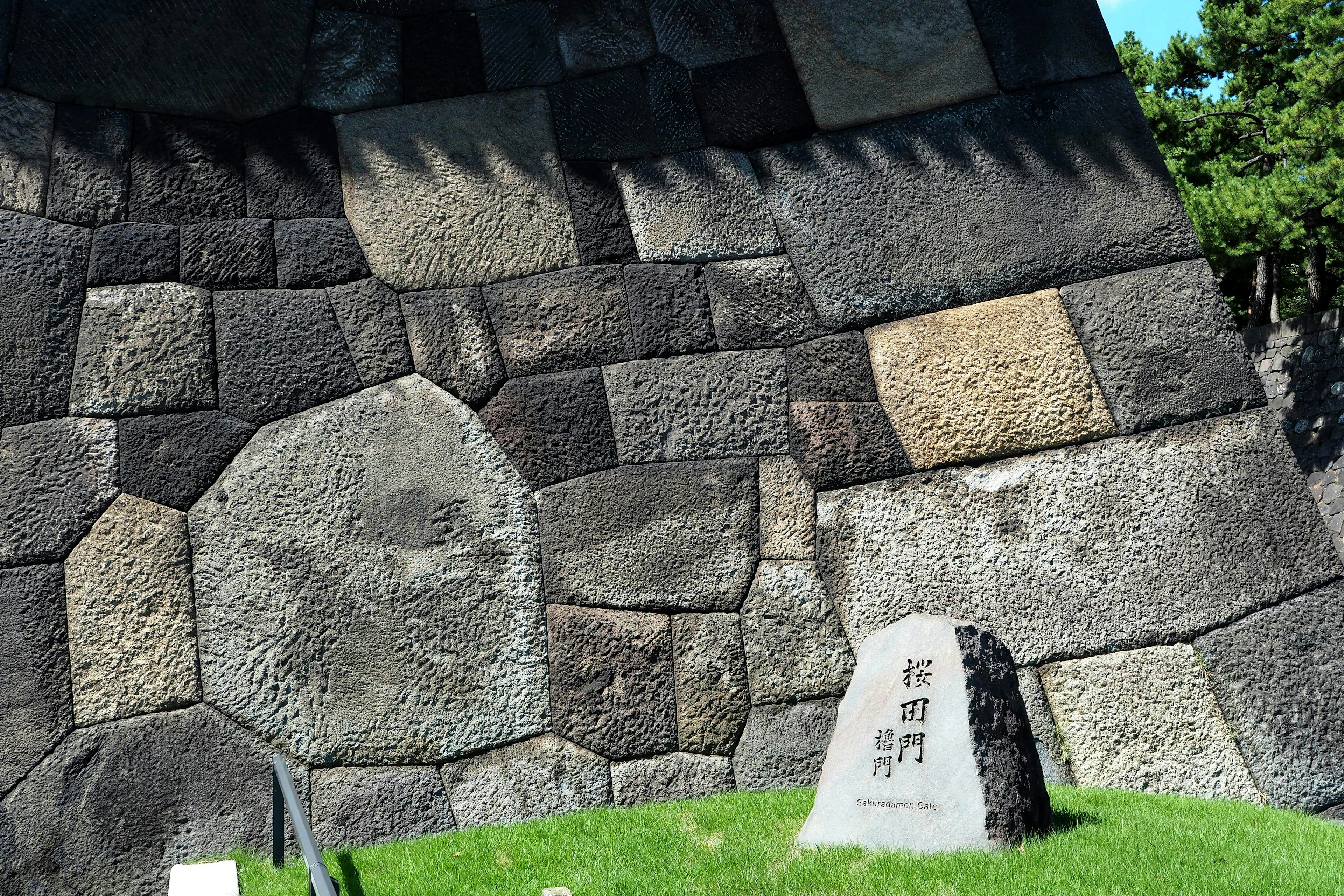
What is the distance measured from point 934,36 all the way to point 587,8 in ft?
4.02

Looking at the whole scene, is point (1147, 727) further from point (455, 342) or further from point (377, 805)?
point (455, 342)

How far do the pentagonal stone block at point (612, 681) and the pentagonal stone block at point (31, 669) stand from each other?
4.21ft

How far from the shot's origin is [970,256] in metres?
3.22

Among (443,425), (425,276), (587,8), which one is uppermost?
(587,8)

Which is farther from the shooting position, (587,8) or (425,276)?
(587,8)

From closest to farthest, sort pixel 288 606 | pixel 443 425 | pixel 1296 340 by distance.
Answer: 1. pixel 288 606
2. pixel 443 425
3. pixel 1296 340

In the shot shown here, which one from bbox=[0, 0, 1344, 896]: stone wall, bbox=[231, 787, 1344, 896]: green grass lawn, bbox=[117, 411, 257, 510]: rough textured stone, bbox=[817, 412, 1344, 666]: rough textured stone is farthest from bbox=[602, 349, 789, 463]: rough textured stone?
bbox=[117, 411, 257, 510]: rough textured stone

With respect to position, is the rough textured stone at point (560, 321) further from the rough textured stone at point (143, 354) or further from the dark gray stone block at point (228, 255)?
the rough textured stone at point (143, 354)

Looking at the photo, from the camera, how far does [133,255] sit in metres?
2.94

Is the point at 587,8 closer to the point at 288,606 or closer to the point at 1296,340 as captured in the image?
the point at 288,606

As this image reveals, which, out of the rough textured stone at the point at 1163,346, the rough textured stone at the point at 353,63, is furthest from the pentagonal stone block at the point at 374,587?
the rough textured stone at the point at 1163,346

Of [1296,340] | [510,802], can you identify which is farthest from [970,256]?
[1296,340]

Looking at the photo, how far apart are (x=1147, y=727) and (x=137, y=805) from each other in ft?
8.96

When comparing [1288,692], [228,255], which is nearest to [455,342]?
[228,255]
